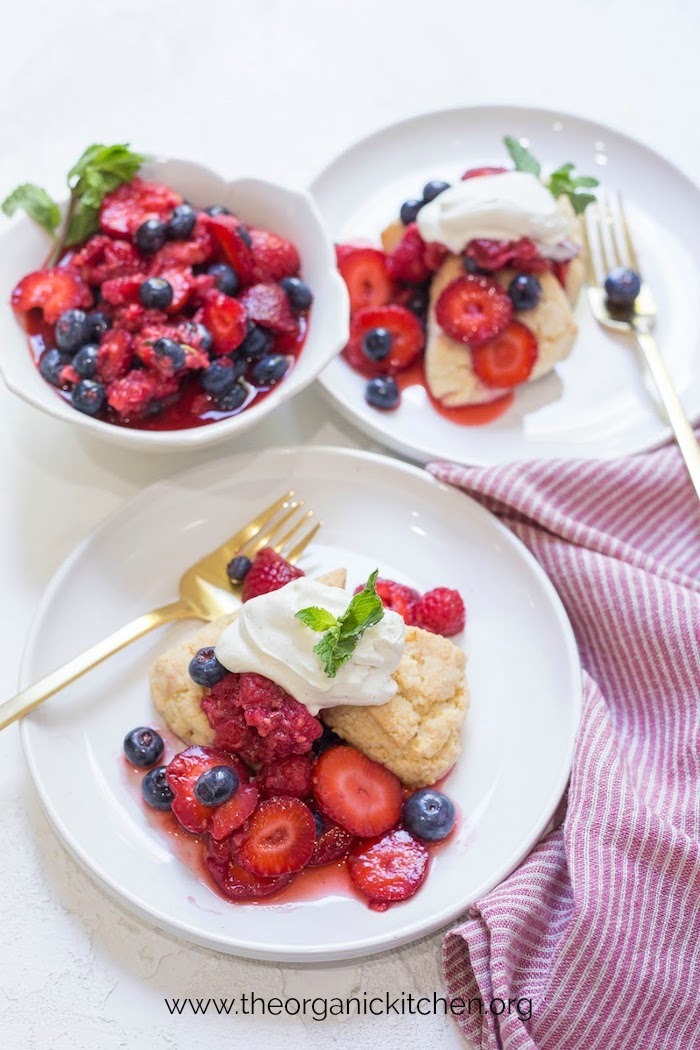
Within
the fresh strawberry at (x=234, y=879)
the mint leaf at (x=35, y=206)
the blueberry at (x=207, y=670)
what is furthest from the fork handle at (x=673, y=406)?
the mint leaf at (x=35, y=206)

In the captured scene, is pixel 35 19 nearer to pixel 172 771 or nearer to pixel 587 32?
pixel 587 32

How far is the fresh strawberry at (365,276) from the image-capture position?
3119 mm

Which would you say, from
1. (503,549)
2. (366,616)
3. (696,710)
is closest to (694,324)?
(503,549)

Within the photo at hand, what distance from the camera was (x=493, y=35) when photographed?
382cm

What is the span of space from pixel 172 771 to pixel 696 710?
1217 mm

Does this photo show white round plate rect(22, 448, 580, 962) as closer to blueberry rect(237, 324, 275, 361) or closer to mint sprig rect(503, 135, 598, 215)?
blueberry rect(237, 324, 275, 361)

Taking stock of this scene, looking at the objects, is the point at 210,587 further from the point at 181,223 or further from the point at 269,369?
the point at 181,223

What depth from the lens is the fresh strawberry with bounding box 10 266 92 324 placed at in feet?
8.89

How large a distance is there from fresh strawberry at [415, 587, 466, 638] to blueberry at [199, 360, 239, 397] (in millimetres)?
718

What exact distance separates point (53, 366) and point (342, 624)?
101 cm

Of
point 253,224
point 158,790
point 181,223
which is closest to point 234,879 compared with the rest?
point 158,790

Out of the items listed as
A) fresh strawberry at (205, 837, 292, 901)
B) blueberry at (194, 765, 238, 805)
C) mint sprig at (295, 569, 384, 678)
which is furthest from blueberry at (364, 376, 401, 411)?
fresh strawberry at (205, 837, 292, 901)

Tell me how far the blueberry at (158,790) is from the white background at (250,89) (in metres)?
0.32

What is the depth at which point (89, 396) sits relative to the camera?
2619 millimetres
